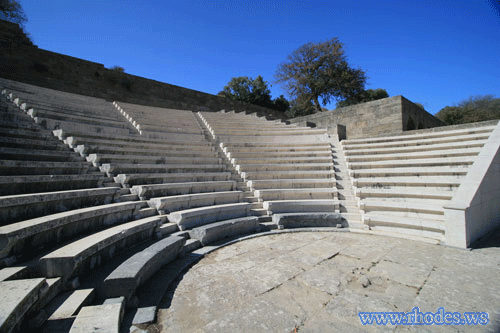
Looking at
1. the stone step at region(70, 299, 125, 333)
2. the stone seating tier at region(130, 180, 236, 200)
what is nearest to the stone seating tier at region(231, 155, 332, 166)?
the stone seating tier at region(130, 180, 236, 200)

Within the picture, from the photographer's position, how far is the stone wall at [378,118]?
10.8m

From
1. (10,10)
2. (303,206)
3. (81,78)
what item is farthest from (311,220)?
(10,10)

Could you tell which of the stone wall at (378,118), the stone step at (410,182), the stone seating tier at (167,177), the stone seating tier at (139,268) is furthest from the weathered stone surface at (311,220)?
the stone wall at (378,118)

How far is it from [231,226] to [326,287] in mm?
2359

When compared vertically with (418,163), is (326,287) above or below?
below

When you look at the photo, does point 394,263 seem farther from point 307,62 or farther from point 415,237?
point 307,62

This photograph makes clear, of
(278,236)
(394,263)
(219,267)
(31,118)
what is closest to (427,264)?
(394,263)

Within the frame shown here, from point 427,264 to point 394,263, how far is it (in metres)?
0.45

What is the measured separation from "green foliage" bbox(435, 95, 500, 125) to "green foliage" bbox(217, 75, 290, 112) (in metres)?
15.5

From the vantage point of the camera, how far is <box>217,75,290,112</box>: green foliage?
2625 cm

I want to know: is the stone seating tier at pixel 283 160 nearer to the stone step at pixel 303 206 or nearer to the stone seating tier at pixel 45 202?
the stone step at pixel 303 206

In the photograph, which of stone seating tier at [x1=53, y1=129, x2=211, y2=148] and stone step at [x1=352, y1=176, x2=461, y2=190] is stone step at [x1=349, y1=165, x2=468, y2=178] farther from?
stone seating tier at [x1=53, y1=129, x2=211, y2=148]

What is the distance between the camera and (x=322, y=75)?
20.6m

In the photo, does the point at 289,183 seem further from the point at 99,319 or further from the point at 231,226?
the point at 99,319
